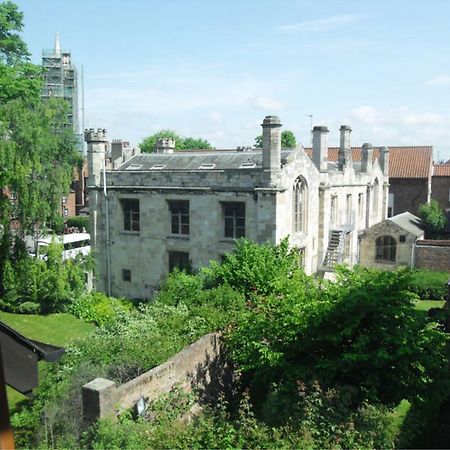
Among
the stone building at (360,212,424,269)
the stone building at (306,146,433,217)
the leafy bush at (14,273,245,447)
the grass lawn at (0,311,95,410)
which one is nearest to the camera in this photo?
the leafy bush at (14,273,245,447)

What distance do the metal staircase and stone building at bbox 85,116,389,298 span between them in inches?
2.2

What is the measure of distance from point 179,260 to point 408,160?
96.8ft

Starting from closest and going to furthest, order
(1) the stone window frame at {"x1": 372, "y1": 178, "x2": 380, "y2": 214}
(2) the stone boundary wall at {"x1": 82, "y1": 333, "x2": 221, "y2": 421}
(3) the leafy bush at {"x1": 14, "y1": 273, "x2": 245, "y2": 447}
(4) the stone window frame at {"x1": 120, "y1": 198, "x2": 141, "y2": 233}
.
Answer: (2) the stone boundary wall at {"x1": 82, "y1": 333, "x2": 221, "y2": 421} < (3) the leafy bush at {"x1": 14, "y1": 273, "x2": 245, "y2": 447} < (4) the stone window frame at {"x1": 120, "y1": 198, "x2": 141, "y2": 233} < (1) the stone window frame at {"x1": 372, "y1": 178, "x2": 380, "y2": 214}

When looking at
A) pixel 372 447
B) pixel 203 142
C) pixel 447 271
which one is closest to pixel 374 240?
pixel 447 271

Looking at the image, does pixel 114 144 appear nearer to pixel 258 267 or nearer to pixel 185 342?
pixel 258 267

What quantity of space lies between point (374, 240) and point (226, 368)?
22.5 m

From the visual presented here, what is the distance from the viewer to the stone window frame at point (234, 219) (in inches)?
885

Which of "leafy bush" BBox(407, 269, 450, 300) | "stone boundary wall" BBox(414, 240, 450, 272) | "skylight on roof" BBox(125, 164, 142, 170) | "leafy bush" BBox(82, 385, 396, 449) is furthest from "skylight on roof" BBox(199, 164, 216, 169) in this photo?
"leafy bush" BBox(82, 385, 396, 449)

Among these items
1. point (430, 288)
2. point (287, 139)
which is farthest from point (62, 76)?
point (430, 288)

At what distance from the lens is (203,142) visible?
2904 inches

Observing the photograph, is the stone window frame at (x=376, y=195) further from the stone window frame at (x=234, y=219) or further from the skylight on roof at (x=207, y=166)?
the stone window frame at (x=234, y=219)

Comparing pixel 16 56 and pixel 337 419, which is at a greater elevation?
pixel 16 56

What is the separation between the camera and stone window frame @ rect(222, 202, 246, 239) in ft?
73.8

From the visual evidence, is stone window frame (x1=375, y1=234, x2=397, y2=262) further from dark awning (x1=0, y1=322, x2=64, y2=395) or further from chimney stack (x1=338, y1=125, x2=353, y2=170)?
dark awning (x1=0, y1=322, x2=64, y2=395)
